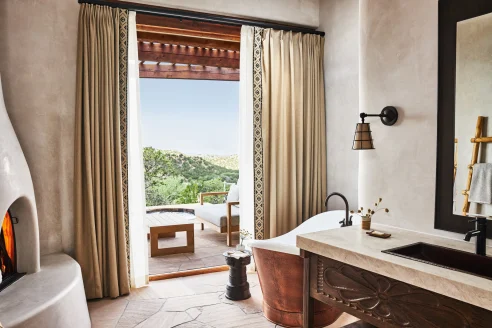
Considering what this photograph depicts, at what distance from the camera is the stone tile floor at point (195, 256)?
4.34 meters

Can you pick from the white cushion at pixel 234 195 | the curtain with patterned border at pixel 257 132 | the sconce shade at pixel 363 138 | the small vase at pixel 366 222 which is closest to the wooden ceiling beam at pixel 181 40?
the curtain with patterned border at pixel 257 132

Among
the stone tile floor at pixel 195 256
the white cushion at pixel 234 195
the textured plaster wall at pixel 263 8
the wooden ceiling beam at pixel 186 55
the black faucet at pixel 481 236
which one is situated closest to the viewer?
the black faucet at pixel 481 236

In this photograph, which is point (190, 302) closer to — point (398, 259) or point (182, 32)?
point (398, 259)

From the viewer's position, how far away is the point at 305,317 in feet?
7.13

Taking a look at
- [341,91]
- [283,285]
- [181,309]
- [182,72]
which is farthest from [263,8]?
[181,309]

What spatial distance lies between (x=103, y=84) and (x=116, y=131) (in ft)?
1.43

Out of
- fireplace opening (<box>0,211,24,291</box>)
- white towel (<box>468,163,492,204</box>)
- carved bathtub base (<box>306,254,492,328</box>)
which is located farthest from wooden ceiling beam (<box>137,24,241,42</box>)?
white towel (<box>468,163,492,204</box>)

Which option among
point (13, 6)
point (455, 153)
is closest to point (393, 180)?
point (455, 153)

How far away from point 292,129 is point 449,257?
8.16ft

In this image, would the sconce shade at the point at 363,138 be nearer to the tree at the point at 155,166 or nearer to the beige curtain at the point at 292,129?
the beige curtain at the point at 292,129

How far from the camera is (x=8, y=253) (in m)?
2.78

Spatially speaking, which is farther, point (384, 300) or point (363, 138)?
point (363, 138)

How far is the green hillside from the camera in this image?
8.77 meters

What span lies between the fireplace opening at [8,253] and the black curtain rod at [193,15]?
1.99m
